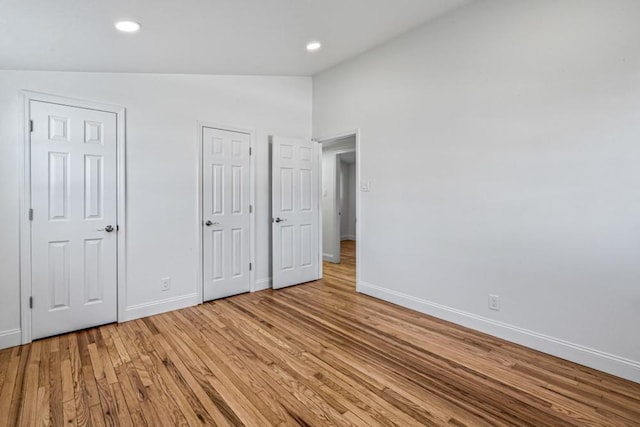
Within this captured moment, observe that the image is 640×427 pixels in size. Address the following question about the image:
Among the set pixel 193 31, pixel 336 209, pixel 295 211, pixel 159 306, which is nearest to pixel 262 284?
pixel 295 211

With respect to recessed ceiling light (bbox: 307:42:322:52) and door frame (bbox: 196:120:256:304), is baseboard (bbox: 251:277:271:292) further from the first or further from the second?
recessed ceiling light (bbox: 307:42:322:52)

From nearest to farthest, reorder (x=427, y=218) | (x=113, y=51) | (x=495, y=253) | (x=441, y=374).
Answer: (x=441, y=374) < (x=113, y=51) < (x=495, y=253) < (x=427, y=218)

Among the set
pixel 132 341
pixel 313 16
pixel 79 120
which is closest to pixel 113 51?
pixel 79 120

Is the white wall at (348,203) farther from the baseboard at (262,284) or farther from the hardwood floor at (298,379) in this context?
the hardwood floor at (298,379)

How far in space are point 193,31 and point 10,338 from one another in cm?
288

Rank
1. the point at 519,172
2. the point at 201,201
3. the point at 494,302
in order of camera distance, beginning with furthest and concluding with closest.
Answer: the point at 201,201 → the point at 494,302 → the point at 519,172

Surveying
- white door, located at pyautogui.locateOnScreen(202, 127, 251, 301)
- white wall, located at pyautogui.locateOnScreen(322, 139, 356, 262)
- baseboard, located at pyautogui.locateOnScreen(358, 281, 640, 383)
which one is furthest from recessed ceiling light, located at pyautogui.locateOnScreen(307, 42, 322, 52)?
baseboard, located at pyautogui.locateOnScreen(358, 281, 640, 383)

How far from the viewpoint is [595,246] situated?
2129mm

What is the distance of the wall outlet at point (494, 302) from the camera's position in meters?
2.60

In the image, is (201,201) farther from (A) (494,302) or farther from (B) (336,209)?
(A) (494,302)

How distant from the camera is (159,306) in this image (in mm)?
3141

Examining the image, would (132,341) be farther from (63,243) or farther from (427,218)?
(427,218)

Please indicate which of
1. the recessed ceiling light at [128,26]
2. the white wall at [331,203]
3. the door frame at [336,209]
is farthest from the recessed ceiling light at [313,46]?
the door frame at [336,209]

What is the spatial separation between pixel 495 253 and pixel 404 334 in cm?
108
